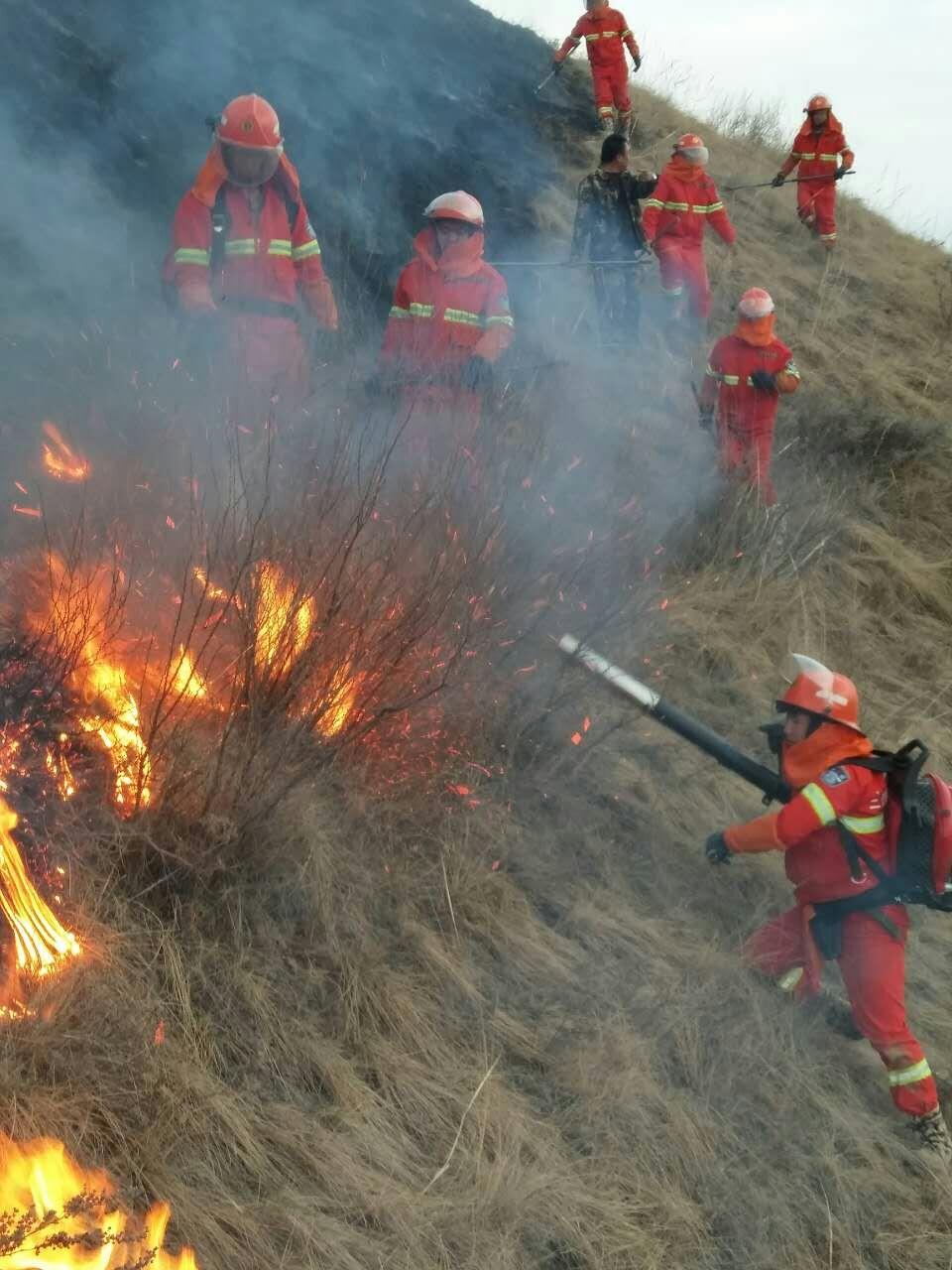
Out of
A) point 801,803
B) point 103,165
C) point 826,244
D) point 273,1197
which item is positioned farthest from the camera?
point 826,244

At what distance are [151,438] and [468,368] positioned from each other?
1.99 m

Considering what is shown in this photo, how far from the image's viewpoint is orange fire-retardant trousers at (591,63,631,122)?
13.5 m

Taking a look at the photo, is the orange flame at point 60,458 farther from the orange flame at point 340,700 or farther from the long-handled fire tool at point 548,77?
the long-handled fire tool at point 548,77

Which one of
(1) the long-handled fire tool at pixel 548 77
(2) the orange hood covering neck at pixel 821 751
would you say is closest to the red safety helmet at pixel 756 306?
(2) the orange hood covering neck at pixel 821 751

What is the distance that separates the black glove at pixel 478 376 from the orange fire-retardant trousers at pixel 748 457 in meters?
2.53

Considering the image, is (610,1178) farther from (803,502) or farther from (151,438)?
(803,502)

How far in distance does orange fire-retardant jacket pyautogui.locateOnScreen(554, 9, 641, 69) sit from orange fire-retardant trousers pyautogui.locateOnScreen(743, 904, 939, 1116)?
11.0 meters

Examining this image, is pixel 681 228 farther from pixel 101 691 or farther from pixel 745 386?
pixel 101 691

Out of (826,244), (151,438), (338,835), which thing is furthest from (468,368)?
(826,244)

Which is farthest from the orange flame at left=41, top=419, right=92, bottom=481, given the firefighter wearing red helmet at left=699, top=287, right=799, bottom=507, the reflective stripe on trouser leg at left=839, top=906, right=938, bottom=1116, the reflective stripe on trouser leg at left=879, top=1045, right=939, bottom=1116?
the firefighter wearing red helmet at left=699, top=287, right=799, bottom=507

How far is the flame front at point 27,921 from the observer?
10.7 ft

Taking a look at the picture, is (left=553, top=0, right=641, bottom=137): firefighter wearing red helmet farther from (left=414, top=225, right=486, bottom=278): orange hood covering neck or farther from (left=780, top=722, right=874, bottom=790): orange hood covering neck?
(left=780, top=722, right=874, bottom=790): orange hood covering neck

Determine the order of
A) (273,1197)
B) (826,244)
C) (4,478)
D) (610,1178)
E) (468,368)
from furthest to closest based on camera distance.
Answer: (826,244) → (468,368) → (4,478) → (610,1178) → (273,1197)

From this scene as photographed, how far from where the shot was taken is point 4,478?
4.78m
